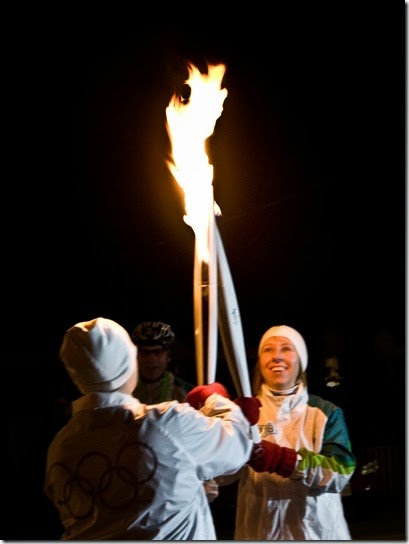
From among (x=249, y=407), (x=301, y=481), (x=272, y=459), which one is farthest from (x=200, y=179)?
(x=301, y=481)

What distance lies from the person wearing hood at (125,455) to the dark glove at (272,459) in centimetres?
83

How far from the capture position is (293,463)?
4070 millimetres

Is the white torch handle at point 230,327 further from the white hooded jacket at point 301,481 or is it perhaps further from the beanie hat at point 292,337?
the beanie hat at point 292,337

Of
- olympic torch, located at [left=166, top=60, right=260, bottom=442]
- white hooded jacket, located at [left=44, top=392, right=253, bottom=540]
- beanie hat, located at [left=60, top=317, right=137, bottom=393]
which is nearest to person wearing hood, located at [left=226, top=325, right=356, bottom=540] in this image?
olympic torch, located at [left=166, top=60, right=260, bottom=442]

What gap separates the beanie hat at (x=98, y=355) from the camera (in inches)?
121

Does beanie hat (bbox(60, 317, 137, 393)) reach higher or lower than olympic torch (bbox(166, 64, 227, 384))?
lower

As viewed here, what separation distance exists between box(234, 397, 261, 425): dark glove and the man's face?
122cm

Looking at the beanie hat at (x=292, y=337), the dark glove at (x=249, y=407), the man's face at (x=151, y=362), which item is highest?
the beanie hat at (x=292, y=337)

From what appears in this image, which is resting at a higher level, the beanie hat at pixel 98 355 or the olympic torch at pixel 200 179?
the olympic torch at pixel 200 179

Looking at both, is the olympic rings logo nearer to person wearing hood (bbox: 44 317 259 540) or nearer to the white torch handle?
person wearing hood (bbox: 44 317 259 540)

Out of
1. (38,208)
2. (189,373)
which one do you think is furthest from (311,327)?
(38,208)

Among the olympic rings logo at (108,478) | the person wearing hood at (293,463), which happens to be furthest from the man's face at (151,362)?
the olympic rings logo at (108,478)

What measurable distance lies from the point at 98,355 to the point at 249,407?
1073 millimetres

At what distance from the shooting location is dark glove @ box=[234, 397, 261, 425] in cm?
395
